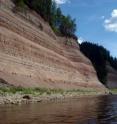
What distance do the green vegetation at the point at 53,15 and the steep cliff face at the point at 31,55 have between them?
2.13 meters

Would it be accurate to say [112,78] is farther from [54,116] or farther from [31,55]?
[54,116]

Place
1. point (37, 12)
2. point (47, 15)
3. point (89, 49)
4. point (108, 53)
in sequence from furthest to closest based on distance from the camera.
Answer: point (108, 53), point (89, 49), point (47, 15), point (37, 12)

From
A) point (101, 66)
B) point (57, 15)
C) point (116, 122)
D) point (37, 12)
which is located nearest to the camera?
point (116, 122)

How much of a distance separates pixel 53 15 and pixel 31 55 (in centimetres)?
3545

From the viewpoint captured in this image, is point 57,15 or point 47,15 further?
point 57,15

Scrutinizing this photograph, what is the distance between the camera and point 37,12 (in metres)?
69.4

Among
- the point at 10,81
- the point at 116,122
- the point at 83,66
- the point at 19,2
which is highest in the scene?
the point at 19,2

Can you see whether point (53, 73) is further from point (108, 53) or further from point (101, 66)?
point (108, 53)

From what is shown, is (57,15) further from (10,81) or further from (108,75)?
(10,81)

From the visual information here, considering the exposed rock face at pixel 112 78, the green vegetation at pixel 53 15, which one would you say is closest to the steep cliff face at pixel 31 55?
the green vegetation at pixel 53 15

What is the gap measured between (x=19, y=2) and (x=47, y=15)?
70.0 ft

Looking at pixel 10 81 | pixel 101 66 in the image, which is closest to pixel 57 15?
pixel 101 66

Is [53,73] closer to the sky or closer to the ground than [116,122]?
closer to the sky

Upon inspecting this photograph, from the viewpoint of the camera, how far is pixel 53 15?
88.2 metres
